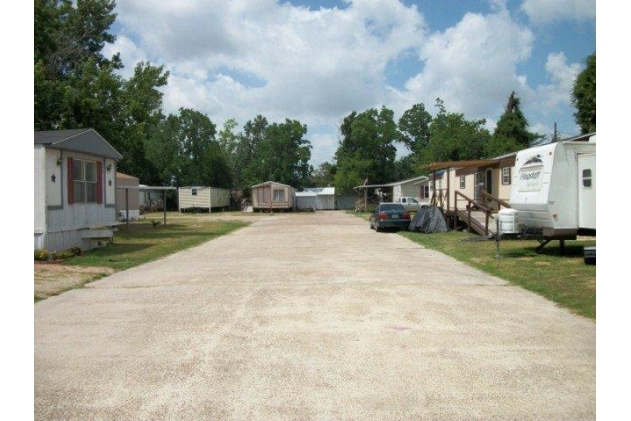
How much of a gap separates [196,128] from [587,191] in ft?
181

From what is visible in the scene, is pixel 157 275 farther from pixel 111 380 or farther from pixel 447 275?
pixel 111 380

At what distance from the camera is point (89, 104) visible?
961 inches

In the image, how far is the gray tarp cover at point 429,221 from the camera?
2321 cm

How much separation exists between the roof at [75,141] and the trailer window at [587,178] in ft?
43.7

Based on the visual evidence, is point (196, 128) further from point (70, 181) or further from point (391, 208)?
point (70, 181)

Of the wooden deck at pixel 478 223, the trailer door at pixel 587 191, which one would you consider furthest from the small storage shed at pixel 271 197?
the trailer door at pixel 587 191

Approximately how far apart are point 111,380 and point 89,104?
21995 millimetres

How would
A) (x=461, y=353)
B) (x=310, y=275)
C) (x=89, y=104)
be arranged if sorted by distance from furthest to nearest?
(x=89, y=104)
(x=310, y=275)
(x=461, y=353)

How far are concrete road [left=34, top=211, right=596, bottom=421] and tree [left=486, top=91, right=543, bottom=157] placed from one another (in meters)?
41.7

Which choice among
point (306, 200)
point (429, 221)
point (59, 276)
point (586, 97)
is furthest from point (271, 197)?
point (59, 276)

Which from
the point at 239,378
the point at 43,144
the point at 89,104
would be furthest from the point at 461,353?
the point at 89,104

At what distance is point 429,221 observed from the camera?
23594 millimetres

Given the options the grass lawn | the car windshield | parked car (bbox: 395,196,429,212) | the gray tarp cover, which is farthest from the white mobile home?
parked car (bbox: 395,196,429,212)

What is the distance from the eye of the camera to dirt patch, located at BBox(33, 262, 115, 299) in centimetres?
963
